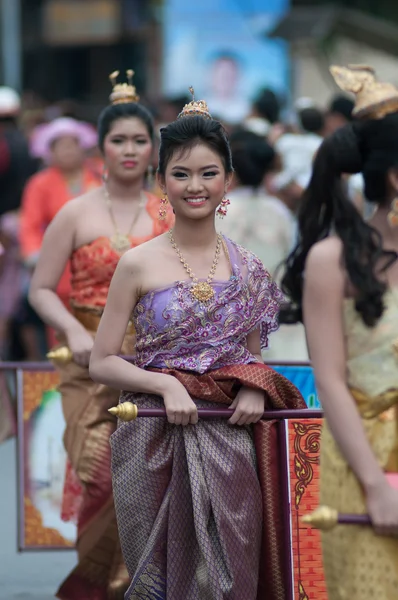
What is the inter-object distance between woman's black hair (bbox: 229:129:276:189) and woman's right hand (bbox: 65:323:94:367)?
2834 millimetres

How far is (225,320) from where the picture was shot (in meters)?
Result: 4.76

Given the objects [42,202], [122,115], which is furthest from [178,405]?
[42,202]

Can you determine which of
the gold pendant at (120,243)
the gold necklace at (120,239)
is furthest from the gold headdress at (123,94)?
the gold pendant at (120,243)

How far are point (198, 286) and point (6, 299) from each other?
24.4 ft

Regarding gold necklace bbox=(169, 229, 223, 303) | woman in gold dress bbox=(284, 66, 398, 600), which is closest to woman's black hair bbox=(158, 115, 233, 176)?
gold necklace bbox=(169, 229, 223, 303)

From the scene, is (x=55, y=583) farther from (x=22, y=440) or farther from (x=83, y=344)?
(x=83, y=344)

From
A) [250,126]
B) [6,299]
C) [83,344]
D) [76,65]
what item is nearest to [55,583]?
[83,344]

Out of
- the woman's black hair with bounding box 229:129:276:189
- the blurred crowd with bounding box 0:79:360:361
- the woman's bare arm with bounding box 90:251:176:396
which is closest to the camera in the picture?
the woman's bare arm with bounding box 90:251:176:396

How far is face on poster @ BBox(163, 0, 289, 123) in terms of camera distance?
20875 millimetres

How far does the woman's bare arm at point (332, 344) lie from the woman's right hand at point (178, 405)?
0.96m

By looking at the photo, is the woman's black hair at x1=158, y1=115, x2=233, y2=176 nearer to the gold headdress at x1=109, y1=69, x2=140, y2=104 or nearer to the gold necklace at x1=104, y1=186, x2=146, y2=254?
the gold necklace at x1=104, y1=186, x2=146, y2=254

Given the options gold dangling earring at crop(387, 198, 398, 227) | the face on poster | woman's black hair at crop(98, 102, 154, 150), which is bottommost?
gold dangling earring at crop(387, 198, 398, 227)

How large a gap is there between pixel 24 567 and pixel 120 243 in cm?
196

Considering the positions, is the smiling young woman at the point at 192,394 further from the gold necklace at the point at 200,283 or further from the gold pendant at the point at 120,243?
the gold pendant at the point at 120,243
